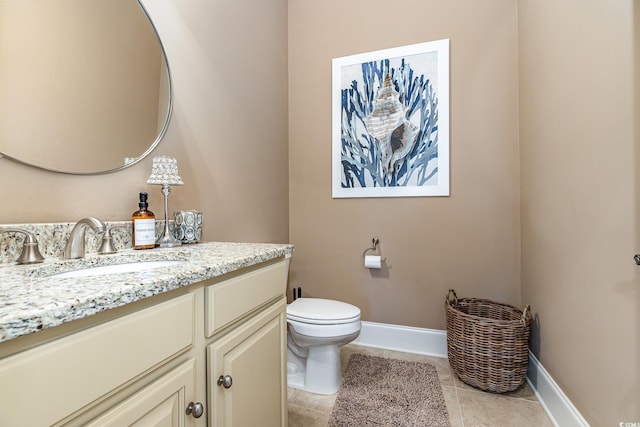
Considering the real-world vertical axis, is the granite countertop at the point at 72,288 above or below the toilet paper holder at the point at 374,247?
above

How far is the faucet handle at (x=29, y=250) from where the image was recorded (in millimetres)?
729

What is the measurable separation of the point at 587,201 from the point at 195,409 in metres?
→ 1.46

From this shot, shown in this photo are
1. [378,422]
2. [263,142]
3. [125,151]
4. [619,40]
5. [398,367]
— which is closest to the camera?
[619,40]

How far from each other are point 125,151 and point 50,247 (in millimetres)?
422

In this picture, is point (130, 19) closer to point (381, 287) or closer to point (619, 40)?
point (619, 40)

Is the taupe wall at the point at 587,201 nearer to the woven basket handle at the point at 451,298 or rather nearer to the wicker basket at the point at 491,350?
the wicker basket at the point at 491,350

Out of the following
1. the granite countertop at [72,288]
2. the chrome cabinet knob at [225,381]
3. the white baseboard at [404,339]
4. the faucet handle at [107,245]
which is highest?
the faucet handle at [107,245]

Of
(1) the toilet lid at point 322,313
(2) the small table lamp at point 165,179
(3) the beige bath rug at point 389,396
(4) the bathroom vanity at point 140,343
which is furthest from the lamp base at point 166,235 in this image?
(3) the beige bath rug at point 389,396

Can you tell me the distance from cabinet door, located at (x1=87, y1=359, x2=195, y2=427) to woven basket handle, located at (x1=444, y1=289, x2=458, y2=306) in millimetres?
1621

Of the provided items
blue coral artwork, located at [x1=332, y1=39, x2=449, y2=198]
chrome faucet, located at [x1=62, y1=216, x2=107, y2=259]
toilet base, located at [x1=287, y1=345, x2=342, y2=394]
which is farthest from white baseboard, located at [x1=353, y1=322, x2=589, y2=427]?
chrome faucet, located at [x1=62, y1=216, x2=107, y2=259]

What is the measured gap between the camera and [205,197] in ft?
4.70

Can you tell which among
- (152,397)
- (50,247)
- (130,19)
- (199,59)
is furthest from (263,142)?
(152,397)

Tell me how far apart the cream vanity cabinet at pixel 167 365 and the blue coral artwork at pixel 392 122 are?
1.32m

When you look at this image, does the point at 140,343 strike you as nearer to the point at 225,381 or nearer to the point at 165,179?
→ the point at 225,381
